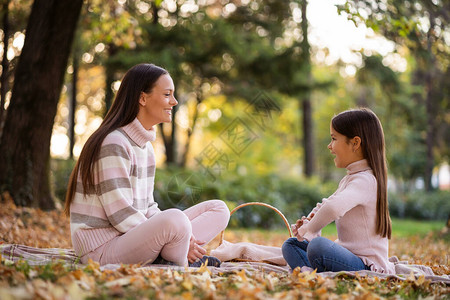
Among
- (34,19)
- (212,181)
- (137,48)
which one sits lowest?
(212,181)

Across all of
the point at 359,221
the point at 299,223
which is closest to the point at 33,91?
the point at 299,223

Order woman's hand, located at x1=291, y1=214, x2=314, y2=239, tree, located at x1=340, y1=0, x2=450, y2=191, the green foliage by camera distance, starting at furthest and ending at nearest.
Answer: the green foliage
tree, located at x1=340, y1=0, x2=450, y2=191
woman's hand, located at x1=291, y1=214, x2=314, y2=239

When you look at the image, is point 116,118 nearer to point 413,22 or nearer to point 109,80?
point 413,22

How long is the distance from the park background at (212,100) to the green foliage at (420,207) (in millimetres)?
43

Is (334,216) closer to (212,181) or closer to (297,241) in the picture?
(297,241)

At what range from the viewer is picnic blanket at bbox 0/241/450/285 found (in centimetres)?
311

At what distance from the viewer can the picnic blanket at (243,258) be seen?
10.2 feet

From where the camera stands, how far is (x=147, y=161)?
3586 millimetres

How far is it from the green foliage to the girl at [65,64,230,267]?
12708mm

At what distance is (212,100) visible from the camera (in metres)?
22.5

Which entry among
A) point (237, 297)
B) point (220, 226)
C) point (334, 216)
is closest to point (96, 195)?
point (220, 226)

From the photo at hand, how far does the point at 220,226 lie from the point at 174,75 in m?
8.33

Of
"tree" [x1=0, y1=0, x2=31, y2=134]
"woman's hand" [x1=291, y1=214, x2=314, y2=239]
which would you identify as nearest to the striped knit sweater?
"woman's hand" [x1=291, y1=214, x2=314, y2=239]

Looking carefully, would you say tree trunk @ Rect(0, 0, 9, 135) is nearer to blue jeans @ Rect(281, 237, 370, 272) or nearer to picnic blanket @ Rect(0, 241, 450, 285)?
picnic blanket @ Rect(0, 241, 450, 285)
